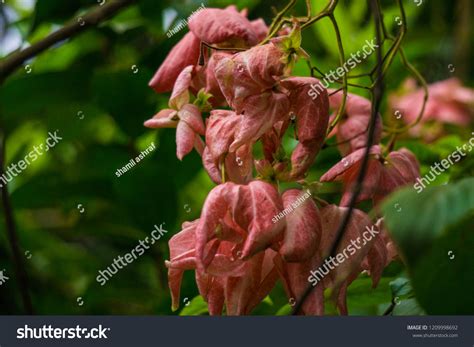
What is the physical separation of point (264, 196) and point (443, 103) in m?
0.85

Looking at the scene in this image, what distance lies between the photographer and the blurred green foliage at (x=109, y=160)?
936 mm

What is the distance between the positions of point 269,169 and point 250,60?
7 centimetres

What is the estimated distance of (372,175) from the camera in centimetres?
59

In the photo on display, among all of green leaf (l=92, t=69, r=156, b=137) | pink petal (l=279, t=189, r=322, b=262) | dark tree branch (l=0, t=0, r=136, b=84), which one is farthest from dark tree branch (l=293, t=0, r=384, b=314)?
green leaf (l=92, t=69, r=156, b=137)

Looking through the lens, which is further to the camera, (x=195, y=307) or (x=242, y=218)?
(x=195, y=307)

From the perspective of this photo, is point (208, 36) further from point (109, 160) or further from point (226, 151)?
point (109, 160)

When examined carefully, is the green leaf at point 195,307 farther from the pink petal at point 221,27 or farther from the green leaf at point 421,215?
the green leaf at point 421,215

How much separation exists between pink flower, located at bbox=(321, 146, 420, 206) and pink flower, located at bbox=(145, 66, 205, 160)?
97 mm

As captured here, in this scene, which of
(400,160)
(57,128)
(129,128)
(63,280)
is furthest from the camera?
(63,280)

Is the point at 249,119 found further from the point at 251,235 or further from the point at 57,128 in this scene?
the point at 57,128

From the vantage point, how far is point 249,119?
0.53m

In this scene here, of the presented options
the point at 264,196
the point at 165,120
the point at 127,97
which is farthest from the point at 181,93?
the point at 127,97

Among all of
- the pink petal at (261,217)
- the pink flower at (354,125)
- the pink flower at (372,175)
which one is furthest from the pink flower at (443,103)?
the pink petal at (261,217)

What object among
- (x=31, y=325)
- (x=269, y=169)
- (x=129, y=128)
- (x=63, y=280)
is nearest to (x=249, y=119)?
(x=269, y=169)
